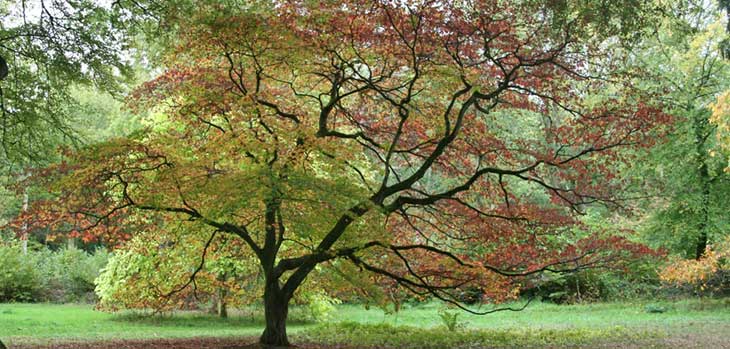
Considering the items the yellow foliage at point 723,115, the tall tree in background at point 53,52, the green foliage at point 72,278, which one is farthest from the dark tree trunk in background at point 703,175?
the green foliage at point 72,278

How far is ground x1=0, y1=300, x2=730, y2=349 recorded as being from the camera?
10.6 m

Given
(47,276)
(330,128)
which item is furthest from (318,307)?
(47,276)

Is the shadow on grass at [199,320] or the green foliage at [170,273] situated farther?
the shadow on grass at [199,320]

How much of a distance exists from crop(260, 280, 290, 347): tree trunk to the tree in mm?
23

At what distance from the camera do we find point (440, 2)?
29.4 ft

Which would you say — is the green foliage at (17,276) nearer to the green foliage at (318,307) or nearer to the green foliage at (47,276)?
the green foliage at (47,276)

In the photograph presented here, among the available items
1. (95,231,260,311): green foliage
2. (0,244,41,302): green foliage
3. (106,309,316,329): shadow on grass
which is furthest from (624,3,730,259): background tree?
(0,244,41,302): green foliage

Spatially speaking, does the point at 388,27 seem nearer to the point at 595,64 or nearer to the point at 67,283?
the point at 595,64

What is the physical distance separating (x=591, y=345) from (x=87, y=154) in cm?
792

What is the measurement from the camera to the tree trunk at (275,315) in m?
10.2

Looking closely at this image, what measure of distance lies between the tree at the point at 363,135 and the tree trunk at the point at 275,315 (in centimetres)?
2

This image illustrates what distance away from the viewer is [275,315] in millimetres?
10242

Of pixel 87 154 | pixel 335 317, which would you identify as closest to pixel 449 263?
pixel 87 154

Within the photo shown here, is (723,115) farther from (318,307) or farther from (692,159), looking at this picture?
(318,307)
